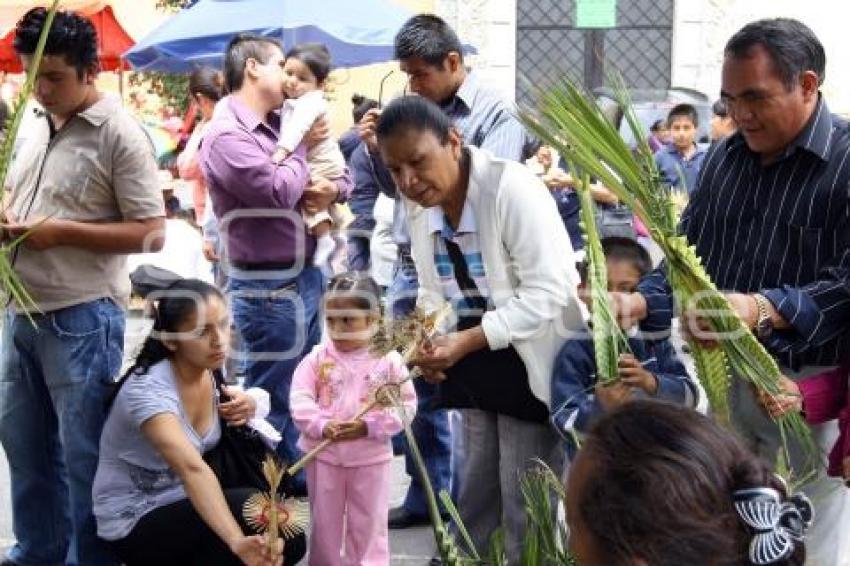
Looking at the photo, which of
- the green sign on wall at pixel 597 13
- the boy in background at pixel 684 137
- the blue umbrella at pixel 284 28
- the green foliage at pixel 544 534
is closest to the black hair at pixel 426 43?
the green foliage at pixel 544 534

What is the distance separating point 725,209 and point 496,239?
64cm

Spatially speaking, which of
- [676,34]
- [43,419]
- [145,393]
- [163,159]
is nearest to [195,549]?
[145,393]

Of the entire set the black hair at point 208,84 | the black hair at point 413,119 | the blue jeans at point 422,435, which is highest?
the black hair at point 413,119

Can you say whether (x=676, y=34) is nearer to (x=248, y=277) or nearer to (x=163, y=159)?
(x=163, y=159)

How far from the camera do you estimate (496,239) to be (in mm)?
3461

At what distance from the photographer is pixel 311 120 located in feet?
16.2

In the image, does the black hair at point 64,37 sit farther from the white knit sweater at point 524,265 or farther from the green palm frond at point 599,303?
the green palm frond at point 599,303

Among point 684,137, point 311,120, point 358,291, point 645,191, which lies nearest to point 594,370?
point 358,291

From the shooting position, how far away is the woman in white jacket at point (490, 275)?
340cm

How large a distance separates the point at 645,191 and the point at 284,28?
221 inches

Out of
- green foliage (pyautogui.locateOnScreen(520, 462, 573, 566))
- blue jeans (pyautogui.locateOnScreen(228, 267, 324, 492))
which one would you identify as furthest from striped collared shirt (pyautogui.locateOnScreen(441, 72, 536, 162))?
green foliage (pyautogui.locateOnScreen(520, 462, 573, 566))

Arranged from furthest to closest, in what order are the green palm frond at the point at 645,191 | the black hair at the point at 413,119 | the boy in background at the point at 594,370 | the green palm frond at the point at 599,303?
the black hair at the point at 413,119 → the boy in background at the point at 594,370 → the green palm frond at the point at 599,303 → the green palm frond at the point at 645,191

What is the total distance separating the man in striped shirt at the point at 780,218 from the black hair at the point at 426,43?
1403 mm

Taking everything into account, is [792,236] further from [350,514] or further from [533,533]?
[350,514]
